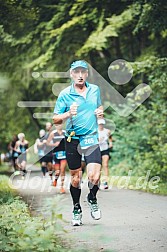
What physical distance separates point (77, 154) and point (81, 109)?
25.0 inches

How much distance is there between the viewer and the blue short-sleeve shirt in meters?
9.11

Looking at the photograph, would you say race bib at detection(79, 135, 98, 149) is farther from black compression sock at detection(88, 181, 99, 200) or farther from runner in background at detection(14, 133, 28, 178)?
runner in background at detection(14, 133, 28, 178)

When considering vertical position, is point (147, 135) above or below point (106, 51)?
below

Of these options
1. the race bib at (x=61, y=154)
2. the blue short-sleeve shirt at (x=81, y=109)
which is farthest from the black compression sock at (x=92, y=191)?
the race bib at (x=61, y=154)

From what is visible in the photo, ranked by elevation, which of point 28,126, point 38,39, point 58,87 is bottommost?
point 28,126

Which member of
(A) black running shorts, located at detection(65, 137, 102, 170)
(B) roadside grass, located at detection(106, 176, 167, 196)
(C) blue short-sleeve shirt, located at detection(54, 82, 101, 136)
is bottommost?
(B) roadside grass, located at detection(106, 176, 167, 196)

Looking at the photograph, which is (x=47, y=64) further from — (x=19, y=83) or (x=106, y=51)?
(x=19, y=83)

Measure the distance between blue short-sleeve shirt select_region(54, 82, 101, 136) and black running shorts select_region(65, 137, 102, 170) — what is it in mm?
179

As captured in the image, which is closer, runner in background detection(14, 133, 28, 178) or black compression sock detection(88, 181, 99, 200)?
black compression sock detection(88, 181, 99, 200)

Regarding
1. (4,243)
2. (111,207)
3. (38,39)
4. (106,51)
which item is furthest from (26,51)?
(4,243)

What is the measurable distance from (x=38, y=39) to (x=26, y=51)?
85cm

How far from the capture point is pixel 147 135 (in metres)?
21.4

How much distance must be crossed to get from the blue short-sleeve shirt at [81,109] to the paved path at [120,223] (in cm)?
115

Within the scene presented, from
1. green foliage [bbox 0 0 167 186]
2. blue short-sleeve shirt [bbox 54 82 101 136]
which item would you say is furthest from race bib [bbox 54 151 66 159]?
blue short-sleeve shirt [bbox 54 82 101 136]
